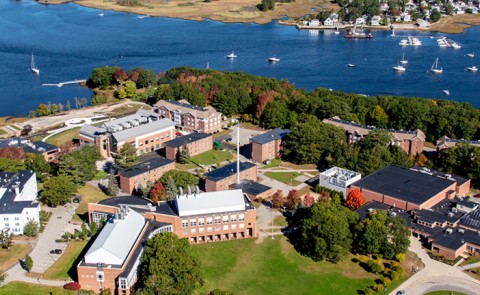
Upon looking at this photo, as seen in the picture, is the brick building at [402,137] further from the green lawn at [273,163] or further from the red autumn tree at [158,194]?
the red autumn tree at [158,194]

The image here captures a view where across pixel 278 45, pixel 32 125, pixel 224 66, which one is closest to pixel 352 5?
pixel 278 45

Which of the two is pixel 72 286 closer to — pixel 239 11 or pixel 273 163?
pixel 273 163

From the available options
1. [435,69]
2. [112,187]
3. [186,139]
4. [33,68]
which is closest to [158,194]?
[112,187]

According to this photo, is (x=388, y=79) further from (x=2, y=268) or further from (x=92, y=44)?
(x=2, y=268)

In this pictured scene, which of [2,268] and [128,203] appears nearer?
[2,268]

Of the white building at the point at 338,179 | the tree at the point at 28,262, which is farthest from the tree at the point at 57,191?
the white building at the point at 338,179

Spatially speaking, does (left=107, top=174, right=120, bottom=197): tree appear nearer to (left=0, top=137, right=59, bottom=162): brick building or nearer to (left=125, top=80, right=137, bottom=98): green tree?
(left=0, top=137, right=59, bottom=162): brick building
